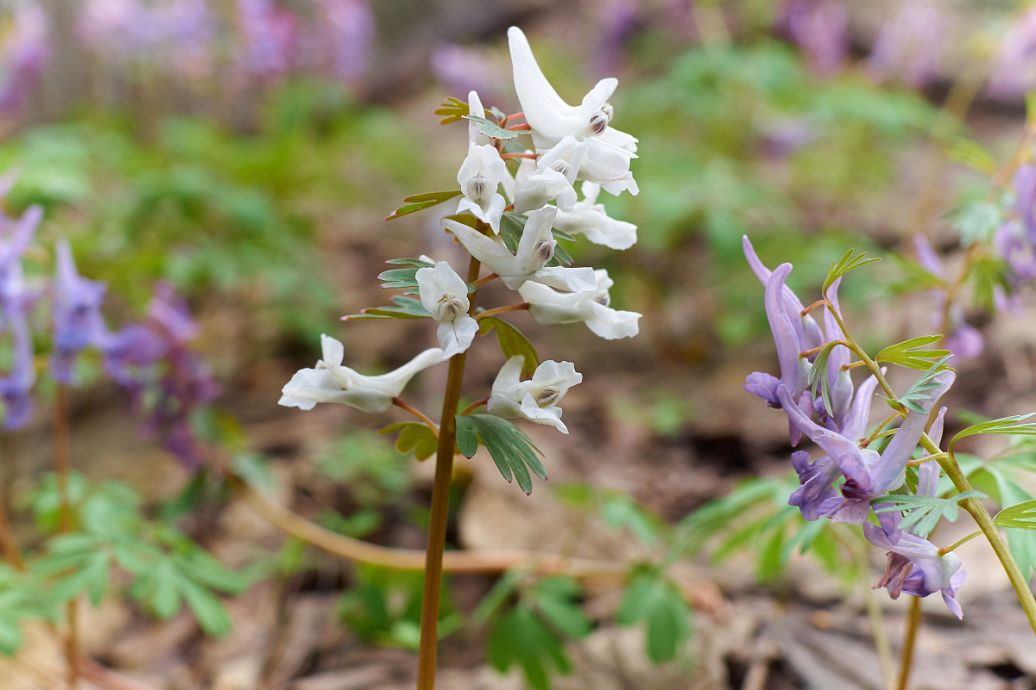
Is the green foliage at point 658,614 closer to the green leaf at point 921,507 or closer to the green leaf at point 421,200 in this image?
the green leaf at point 921,507

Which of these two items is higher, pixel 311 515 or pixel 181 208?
pixel 181 208

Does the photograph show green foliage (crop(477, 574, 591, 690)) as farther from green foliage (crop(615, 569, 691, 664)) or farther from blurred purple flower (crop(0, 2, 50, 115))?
blurred purple flower (crop(0, 2, 50, 115))

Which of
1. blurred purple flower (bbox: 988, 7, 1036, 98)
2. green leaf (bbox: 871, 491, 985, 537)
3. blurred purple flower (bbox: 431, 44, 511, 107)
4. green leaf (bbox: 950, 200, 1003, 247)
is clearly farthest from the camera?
blurred purple flower (bbox: 431, 44, 511, 107)

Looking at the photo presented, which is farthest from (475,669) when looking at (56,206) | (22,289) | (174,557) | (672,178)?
(672,178)

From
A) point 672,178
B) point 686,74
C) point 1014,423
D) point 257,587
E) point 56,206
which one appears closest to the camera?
point 1014,423

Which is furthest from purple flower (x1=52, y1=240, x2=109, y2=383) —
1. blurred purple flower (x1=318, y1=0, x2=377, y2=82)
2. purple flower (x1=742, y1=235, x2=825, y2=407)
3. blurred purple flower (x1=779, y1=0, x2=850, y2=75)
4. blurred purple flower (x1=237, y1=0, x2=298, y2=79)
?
blurred purple flower (x1=779, y1=0, x2=850, y2=75)

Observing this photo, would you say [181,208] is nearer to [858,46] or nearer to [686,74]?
[686,74]

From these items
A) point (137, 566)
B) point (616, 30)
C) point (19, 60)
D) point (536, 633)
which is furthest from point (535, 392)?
point (616, 30)

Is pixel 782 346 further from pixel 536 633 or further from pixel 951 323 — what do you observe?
pixel 536 633
